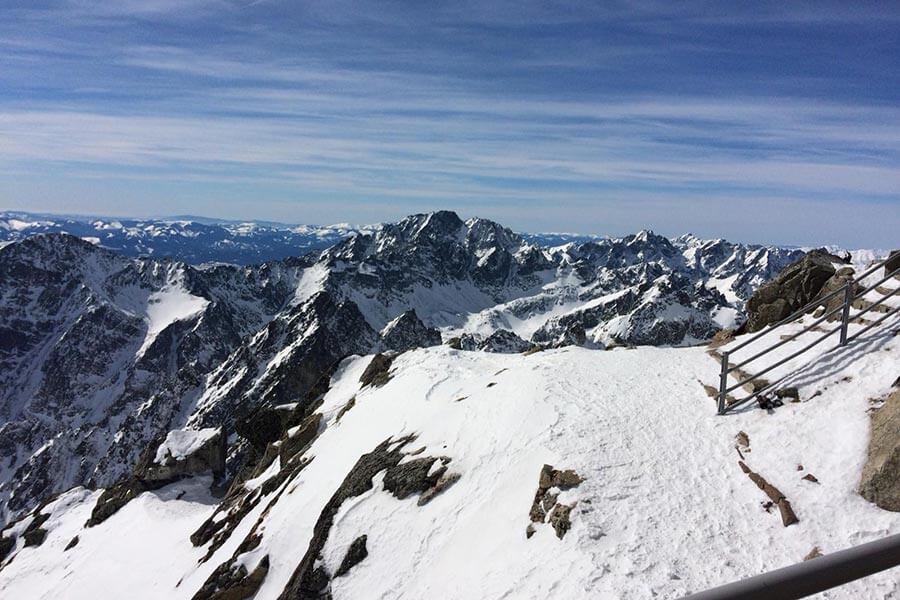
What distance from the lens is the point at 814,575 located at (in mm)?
3113

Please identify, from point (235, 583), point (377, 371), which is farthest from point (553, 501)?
point (377, 371)

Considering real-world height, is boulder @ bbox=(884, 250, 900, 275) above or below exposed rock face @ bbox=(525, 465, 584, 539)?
above

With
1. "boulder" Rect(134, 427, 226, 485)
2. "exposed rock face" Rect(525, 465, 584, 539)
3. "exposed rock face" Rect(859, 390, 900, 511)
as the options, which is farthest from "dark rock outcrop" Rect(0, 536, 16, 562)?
"exposed rock face" Rect(859, 390, 900, 511)

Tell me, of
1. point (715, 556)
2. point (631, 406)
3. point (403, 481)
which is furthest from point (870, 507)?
point (403, 481)

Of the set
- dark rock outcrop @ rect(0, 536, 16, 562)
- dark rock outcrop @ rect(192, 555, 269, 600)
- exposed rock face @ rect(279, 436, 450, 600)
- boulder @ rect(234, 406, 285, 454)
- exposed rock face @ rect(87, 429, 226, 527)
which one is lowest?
dark rock outcrop @ rect(0, 536, 16, 562)

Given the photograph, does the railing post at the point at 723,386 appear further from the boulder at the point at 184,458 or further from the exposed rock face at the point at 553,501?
the boulder at the point at 184,458

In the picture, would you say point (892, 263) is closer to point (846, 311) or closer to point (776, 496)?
point (846, 311)

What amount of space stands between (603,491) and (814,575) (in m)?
11.1

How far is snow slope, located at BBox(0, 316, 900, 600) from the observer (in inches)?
433

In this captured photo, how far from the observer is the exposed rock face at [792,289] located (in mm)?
26078

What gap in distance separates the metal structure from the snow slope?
7518mm

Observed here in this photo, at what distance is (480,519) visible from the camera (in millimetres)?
15352

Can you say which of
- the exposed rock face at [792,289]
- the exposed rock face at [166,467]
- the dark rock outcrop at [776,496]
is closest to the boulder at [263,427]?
the exposed rock face at [166,467]

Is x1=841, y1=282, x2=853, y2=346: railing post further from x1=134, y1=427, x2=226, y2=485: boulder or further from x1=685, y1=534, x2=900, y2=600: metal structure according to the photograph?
x1=134, y1=427, x2=226, y2=485: boulder
